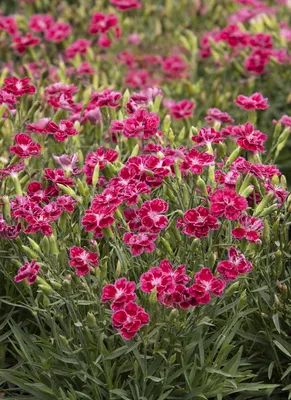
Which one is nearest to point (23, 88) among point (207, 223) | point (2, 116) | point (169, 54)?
point (2, 116)

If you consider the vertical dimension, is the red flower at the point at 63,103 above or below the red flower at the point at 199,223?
below

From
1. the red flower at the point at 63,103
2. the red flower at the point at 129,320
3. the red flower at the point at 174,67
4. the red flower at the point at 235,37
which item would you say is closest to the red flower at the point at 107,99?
the red flower at the point at 63,103

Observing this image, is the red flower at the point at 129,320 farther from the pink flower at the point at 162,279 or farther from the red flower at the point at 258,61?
the red flower at the point at 258,61

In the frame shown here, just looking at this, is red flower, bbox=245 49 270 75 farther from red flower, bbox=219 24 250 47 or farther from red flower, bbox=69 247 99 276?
red flower, bbox=69 247 99 276

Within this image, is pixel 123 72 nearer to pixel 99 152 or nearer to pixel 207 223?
pixel 99 152

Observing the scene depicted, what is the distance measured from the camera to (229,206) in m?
2.38

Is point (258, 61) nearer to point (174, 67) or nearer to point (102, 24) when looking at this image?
point (174, 67)

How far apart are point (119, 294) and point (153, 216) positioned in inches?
11.5

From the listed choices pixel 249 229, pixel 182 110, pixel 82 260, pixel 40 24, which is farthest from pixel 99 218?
pixel 40 24

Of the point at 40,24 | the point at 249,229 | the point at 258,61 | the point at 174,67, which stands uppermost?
the point at 249,229

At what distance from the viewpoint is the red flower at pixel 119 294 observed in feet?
7.18

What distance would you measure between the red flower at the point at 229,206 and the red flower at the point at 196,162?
182mm

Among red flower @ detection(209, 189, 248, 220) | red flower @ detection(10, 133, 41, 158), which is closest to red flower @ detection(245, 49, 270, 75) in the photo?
red flower @ detection(10, 133, 41, 158)

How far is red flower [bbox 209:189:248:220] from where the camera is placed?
7.75 feet
